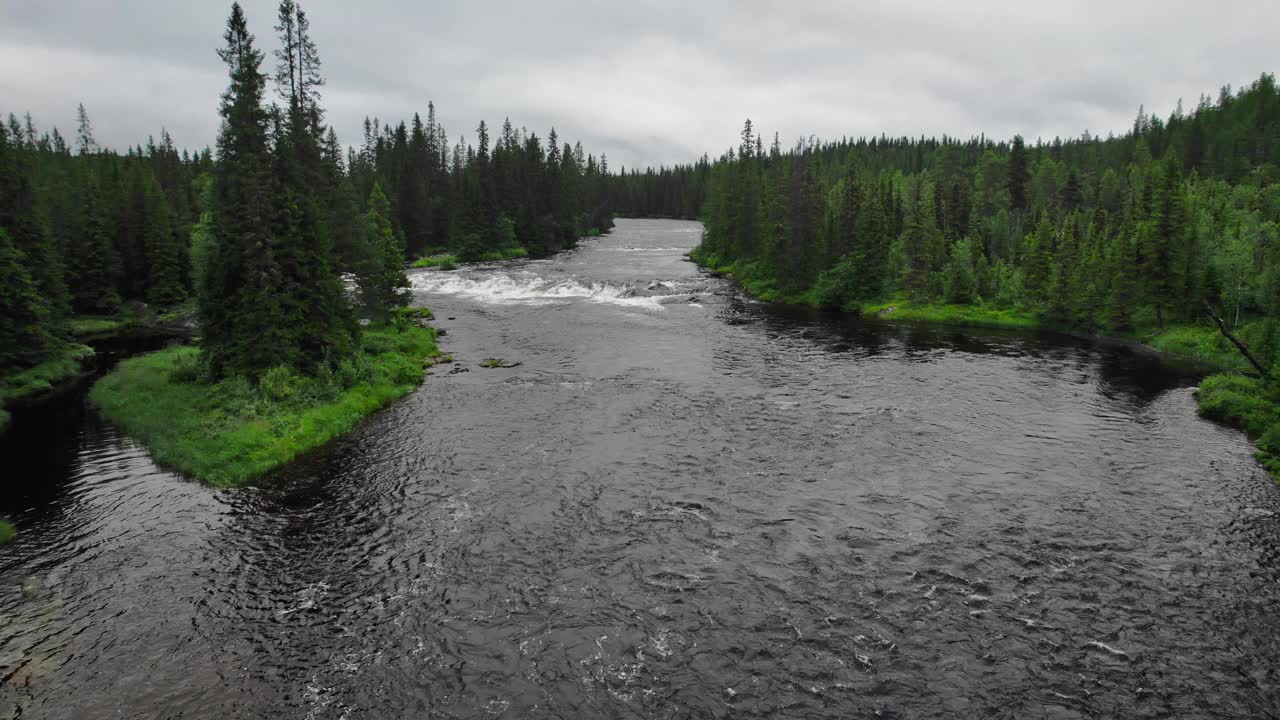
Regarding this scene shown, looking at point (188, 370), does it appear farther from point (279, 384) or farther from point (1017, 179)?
point (1017, 179)

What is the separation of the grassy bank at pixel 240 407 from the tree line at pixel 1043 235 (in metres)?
50.9

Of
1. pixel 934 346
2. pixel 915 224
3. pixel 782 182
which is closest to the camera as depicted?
pixel 934 346

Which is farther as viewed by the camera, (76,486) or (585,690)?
(76,486)

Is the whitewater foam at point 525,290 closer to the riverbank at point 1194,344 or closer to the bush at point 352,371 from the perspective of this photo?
the riverbank at point 1194,344

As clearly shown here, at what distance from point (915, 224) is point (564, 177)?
9120 centimetres

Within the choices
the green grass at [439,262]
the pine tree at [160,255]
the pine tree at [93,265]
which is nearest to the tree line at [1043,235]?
the green grass at [439,262]

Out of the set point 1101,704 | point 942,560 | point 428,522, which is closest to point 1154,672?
point 1101,704

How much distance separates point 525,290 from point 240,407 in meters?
48.1

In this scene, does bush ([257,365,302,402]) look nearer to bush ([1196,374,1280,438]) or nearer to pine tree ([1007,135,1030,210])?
bush ([1196,374,1280,438])

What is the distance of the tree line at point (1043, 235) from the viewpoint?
56594 mm

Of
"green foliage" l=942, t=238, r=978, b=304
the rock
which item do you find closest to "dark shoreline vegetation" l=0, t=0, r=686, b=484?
the rock

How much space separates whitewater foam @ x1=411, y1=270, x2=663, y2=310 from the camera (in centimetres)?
7331

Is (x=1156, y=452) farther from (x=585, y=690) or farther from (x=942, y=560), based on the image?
(x=585, y=690)

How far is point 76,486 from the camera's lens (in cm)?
2775
